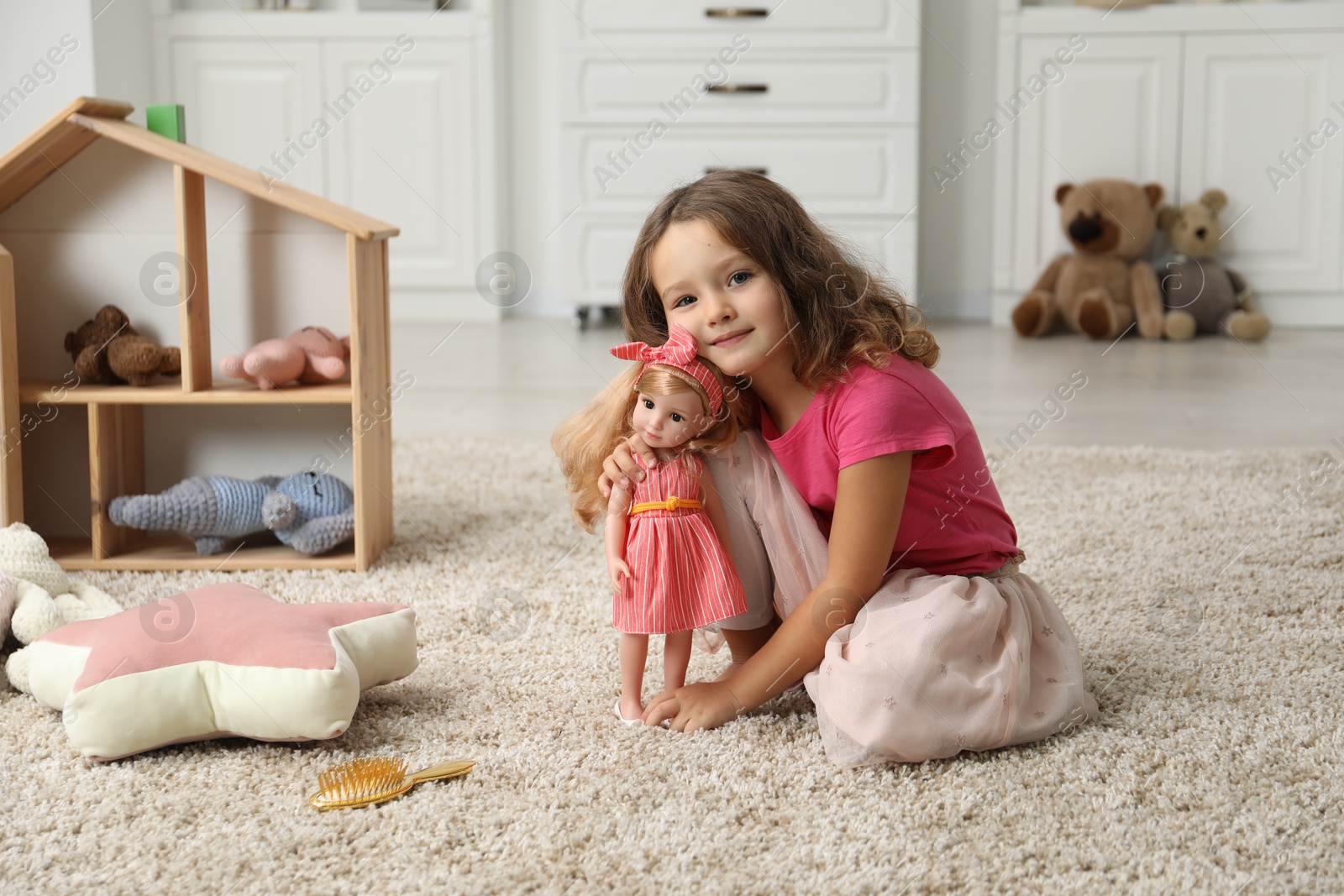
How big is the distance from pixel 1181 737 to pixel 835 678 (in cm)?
26

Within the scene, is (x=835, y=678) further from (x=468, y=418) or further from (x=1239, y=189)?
(x=1239, y=189)

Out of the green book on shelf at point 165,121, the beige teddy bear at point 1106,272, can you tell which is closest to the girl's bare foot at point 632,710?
the green book on shelf at point 165,121

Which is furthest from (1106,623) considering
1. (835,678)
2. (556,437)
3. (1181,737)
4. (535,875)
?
(535,875)

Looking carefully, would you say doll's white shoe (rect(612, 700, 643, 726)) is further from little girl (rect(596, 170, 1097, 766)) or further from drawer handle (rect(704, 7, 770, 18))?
drawer handle (rect(704, 7, 770, 18))

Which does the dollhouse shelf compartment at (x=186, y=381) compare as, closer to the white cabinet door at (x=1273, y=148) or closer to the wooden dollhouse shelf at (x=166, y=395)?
the wooden dollhouse shelf at (x=166, y=395)

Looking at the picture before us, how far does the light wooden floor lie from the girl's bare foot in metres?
1.10

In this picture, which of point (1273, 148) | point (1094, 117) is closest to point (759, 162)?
point (1094, 117)

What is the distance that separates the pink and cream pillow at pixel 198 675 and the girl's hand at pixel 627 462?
0.24 metres

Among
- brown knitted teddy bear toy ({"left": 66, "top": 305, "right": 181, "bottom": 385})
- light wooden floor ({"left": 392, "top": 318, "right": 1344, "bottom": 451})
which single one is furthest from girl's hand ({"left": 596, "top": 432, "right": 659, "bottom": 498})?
light wooden floor ({"left": 392, "top": 318, "right": 1344, "bottom": 451})

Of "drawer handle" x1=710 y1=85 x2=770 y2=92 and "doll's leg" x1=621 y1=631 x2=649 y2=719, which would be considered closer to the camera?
"doll's leg" x1=621 y1=631 x2=649 y2=719

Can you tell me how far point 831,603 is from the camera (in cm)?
91

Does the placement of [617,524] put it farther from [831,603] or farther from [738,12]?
[738,12]

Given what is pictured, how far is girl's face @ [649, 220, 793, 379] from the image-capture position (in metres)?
0.91

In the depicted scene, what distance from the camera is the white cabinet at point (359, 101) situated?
3379 millimetres
